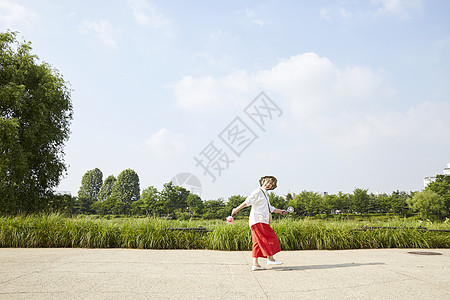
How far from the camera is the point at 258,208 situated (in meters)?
5.14

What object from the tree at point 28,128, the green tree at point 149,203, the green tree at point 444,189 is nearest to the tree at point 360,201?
the green tree at point 444,189

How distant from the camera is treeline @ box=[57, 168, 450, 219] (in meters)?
42.3

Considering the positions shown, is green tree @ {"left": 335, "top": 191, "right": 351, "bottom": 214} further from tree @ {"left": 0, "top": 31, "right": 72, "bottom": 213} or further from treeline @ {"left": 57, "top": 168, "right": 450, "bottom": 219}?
tree @ {"left": 0, "top": 31, "right": 72, "bottom": 213}

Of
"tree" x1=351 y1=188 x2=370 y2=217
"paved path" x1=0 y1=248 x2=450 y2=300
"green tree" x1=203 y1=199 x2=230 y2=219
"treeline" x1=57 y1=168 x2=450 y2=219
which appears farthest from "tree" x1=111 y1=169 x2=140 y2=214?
"paved path" x1=0 y1=248 x2=450 y2=300

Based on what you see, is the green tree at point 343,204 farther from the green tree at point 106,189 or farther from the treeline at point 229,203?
the green tree at point 106,189

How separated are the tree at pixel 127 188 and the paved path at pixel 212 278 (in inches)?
1837

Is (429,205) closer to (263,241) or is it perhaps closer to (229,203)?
(229,203)

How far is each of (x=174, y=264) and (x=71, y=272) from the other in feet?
5.44

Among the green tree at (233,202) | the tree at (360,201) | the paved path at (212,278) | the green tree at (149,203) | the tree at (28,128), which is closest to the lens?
the paved path at (212,278)

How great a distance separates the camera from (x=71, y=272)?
4.39m

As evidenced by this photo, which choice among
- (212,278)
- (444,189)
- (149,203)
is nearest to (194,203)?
(149,203)

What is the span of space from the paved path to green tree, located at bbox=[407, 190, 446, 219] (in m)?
53.2

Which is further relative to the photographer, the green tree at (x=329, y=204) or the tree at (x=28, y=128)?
the green tree at (x=329, y=204)

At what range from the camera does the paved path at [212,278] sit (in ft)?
11.0
